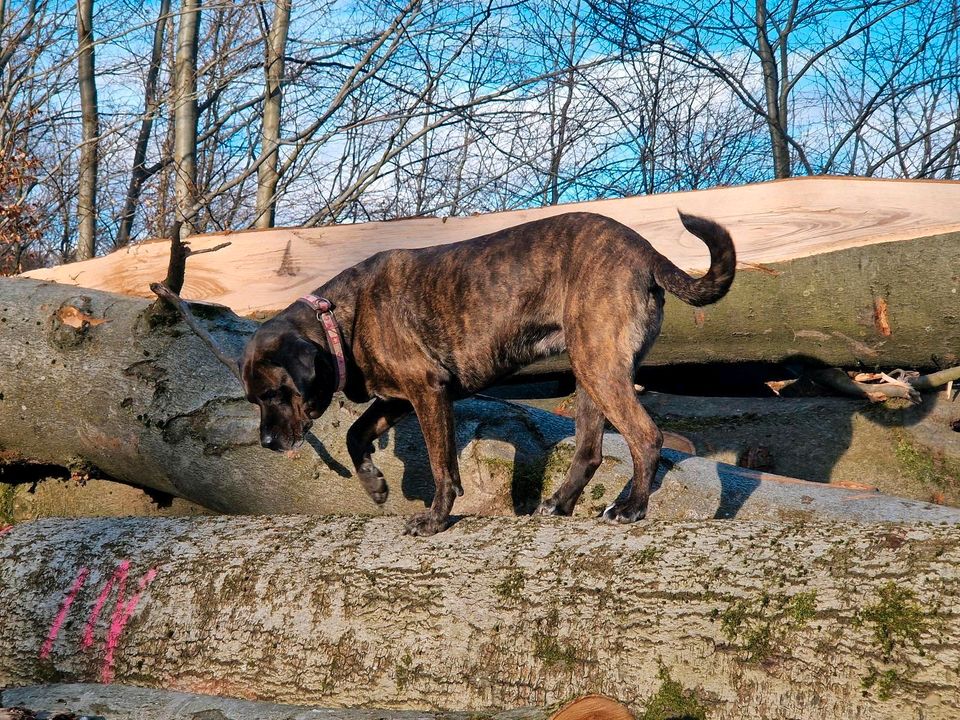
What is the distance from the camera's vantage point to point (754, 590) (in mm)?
2576

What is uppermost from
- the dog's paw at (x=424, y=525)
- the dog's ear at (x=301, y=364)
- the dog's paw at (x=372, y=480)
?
the dog's ear at (x=301, y=364)

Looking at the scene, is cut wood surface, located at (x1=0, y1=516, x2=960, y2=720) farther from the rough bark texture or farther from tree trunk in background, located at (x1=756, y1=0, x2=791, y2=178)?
tree trunk in background, located at (x1=756, y1=0, x2=791, y2=178)

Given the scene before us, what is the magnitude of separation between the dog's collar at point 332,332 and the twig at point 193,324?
607 millimetres

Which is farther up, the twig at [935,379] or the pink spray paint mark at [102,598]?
the twig at [935,379]

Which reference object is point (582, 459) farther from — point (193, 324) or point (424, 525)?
point (193, 324)

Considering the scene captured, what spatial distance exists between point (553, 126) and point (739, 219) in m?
10.3

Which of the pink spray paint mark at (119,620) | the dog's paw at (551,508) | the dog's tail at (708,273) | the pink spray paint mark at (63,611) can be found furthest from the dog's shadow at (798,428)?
the pink spray paint mark at (63,611)

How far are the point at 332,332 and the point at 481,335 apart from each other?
2.30ft

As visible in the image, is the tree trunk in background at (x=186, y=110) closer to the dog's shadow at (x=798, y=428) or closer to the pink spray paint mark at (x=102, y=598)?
the dog's shadow at (x=798, y=428)

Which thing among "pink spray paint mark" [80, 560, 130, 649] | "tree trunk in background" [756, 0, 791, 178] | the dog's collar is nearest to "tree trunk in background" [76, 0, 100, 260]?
"tree trunk in background" [756, 0, 791, 178]

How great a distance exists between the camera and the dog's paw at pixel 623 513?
363 cm

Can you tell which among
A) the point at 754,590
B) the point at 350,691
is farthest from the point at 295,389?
the point at 754,590

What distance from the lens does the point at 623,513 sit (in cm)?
366

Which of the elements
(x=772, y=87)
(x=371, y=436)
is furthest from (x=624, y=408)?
(x=772, y=87)
